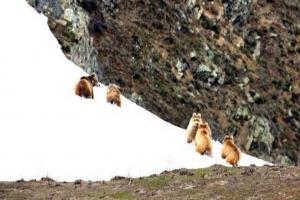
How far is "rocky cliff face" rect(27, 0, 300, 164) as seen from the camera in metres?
44.7

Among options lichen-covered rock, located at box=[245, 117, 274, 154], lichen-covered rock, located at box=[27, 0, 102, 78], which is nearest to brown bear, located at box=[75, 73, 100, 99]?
lichen-covered rock, located at box=[27, 0, 102, 78]

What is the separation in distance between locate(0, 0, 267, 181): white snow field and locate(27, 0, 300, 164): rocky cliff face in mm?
7843

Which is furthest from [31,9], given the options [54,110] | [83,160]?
[83,160]

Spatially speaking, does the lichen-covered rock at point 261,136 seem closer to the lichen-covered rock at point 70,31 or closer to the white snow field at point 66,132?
the lichen-covered rock at point 70,31

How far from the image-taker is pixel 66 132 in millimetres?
22219

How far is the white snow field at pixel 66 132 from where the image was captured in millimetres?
19516

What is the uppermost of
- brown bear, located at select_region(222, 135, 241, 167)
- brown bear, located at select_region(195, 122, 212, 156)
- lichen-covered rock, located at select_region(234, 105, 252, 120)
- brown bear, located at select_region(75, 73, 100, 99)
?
lichen-covered rock, located at select_region(234, 105, 252, 120)

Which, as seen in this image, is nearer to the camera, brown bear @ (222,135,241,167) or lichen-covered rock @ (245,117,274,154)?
brown bear @ (222,135,241,167)

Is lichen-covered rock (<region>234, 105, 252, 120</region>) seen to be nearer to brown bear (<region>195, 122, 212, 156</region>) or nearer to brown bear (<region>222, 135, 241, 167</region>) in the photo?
brown bear (<region>195, 122, 212, 156</region>)

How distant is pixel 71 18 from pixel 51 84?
47.8ft

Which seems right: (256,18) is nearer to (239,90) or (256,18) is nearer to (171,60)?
(239,90)

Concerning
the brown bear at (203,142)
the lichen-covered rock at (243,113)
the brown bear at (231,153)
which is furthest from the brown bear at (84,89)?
the lichen-covered rock at (243,113)

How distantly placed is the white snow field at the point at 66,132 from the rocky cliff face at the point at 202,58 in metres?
7.84

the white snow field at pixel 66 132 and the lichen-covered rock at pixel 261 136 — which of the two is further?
the lichen-covered rock at pixel 261 136
